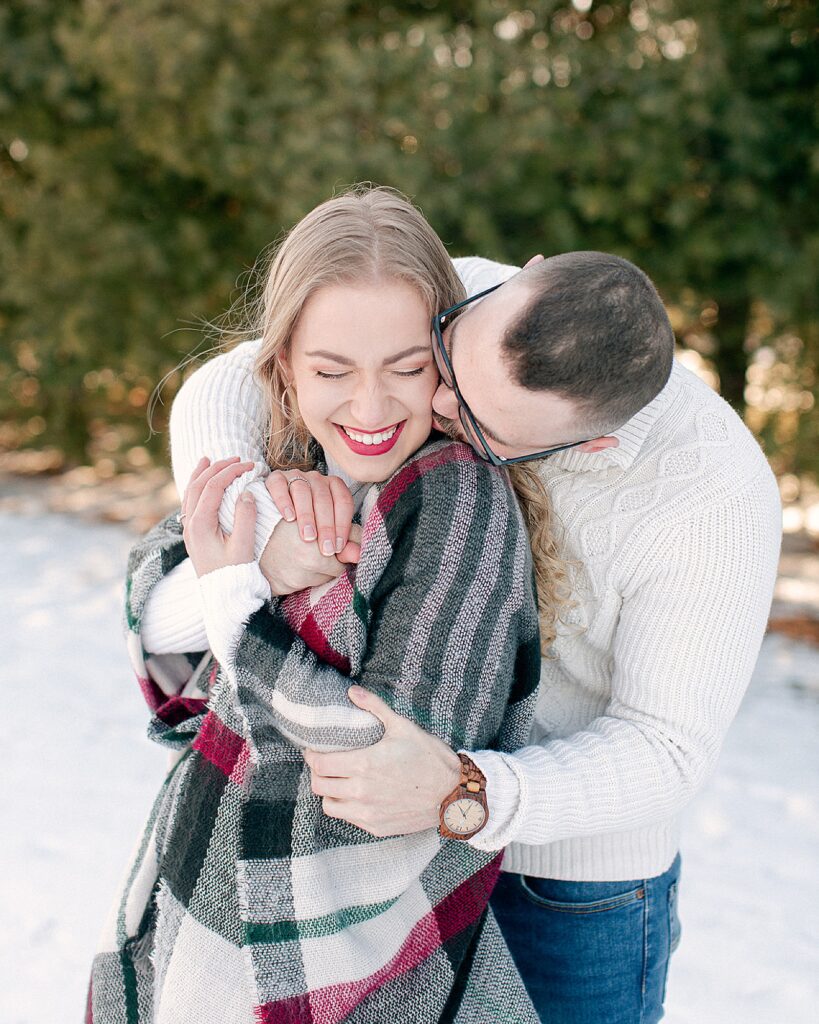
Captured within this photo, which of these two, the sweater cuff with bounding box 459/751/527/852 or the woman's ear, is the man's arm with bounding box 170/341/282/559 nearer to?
the woman's ear

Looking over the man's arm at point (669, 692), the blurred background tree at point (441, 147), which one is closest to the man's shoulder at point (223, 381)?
the man's arm at point (669, 692)

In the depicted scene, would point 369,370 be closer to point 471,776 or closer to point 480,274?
point 480,274

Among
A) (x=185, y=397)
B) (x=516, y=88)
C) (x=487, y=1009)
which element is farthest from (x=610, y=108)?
(x=487, y=1009)

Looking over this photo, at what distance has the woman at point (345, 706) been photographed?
123cm

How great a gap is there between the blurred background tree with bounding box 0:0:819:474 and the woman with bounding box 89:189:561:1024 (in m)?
2.70

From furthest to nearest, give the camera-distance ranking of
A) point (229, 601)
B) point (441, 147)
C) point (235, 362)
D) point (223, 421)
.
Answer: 1. point (441, 147)
2. point (235, 362)
3. point (223, 421)
4. point (229, 601)

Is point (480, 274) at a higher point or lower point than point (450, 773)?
higher

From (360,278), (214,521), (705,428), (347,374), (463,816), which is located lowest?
(463,816)

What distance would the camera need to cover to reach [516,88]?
396cm

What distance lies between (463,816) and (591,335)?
2.12 ft

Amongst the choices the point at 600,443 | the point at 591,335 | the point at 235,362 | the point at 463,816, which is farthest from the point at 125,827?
the point at 591,335

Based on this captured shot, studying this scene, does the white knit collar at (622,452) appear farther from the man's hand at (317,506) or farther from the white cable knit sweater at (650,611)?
the man's hand at (317,506)

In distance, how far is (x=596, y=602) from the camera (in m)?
1.42

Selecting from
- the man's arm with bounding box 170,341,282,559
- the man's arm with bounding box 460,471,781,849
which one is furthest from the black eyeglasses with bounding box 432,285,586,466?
the man's arm with bounding box 170,341,282,559
